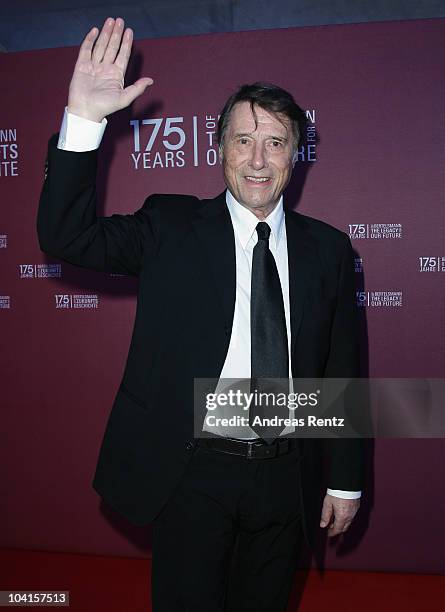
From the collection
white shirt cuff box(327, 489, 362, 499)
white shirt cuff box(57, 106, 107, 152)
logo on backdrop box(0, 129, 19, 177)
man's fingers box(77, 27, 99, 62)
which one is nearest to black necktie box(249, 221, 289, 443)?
white shirt cuff box(327, 489, 362, 499)

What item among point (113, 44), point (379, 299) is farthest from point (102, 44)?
point (379, 299)

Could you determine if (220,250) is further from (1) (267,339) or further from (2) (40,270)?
Result: (2) (40,270)

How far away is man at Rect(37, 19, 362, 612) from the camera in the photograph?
1.31m

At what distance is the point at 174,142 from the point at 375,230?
1.08 m

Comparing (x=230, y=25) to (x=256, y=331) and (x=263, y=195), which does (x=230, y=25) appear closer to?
(x=263, y=195)

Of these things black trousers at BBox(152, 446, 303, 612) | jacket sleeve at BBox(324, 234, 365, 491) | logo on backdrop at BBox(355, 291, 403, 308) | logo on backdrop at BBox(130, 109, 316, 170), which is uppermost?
logo on backdrop at BBox(130, 109, 316, 170)

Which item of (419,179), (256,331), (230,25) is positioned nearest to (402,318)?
(419,179)

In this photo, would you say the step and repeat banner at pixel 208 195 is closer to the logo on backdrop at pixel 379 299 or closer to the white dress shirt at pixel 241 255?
the logo on backdrop at pixel 379 299

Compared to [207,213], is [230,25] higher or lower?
higher

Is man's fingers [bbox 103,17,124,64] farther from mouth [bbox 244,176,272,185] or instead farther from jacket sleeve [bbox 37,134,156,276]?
mouth [bbox 244,176,272,185]

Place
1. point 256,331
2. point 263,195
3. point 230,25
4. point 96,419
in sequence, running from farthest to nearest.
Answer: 1. point 230,25
2. point 96,419
3. point 263,195
4. point 256,331

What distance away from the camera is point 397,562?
8.29 feet

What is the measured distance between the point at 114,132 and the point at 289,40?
0.96 meters

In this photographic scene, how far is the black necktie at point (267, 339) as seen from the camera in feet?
4.23
